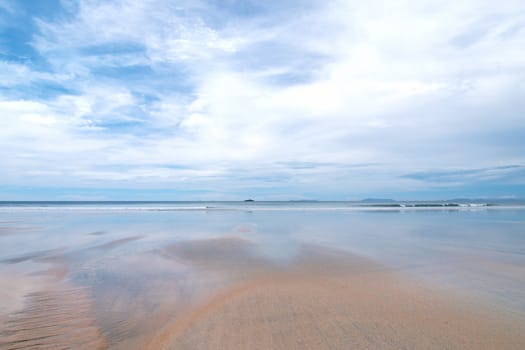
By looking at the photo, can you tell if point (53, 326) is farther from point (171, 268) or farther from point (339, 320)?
point (339, 320)

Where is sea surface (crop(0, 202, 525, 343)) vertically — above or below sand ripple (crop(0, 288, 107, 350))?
above

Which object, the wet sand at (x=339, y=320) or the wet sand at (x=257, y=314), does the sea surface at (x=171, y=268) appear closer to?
the wet sand at (x=257, y=314)

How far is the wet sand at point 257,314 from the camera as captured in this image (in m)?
4.63

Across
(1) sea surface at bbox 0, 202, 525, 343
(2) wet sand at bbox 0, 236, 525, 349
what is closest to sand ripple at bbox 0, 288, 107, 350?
(2) wet sand at bbox 0, 236, 525, 349

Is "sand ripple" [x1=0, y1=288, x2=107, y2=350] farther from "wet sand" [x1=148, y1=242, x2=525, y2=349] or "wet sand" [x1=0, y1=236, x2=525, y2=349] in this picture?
"wet sand" [x1=148, y1=242, x2=525, y2=349]

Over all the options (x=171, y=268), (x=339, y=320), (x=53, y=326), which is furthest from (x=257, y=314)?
(x=171, y=268)

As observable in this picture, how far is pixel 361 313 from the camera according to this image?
561cm

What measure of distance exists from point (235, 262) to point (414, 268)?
541 centimetres

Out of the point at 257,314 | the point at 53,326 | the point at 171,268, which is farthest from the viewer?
the point at 171,268

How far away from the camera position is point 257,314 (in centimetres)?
568

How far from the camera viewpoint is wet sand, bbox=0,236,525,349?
463 cm

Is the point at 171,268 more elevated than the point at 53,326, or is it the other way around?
the point at 171,268

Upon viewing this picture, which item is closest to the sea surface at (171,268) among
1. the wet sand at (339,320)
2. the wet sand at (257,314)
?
the wet sand at (257,314)

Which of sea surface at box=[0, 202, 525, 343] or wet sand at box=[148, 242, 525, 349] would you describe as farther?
sea surface at box=[0, 202, 525, 343]
